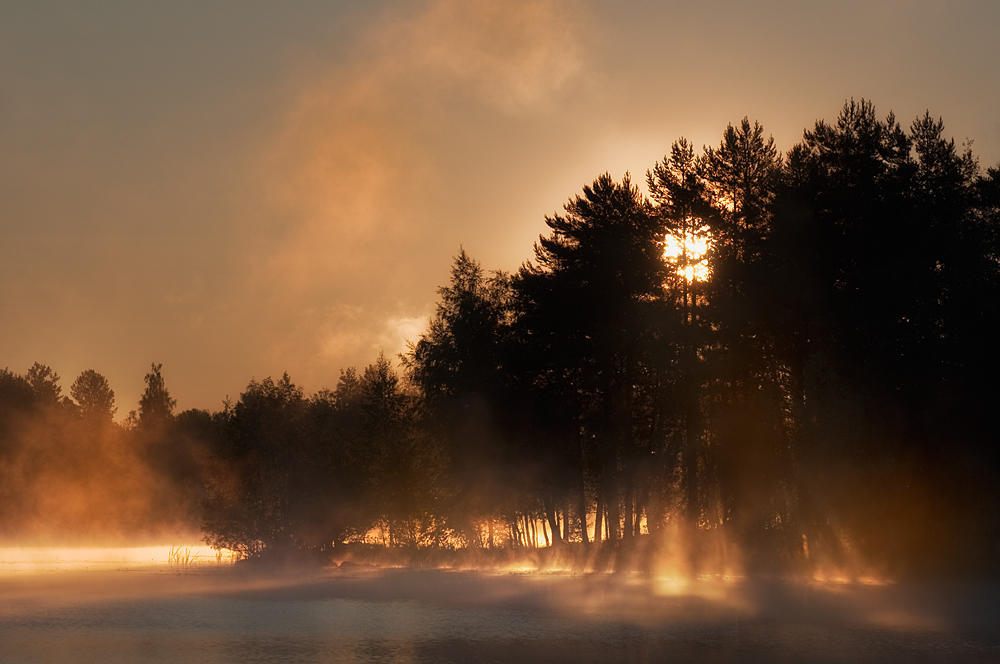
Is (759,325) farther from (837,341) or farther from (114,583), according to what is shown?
(114,583)

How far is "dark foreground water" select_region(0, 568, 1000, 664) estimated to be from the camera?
32438 mm

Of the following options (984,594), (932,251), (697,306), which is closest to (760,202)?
(697,306)

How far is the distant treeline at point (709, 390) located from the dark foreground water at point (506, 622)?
22.6 feet

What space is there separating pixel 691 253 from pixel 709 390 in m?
9.24

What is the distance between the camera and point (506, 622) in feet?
136

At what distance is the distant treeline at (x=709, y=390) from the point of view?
55.3m

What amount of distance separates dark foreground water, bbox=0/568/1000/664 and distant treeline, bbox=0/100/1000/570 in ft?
22.6

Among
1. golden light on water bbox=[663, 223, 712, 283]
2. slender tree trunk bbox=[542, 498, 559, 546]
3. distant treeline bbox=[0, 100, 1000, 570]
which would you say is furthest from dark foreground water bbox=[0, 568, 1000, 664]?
golden light on water bbox=[663, 223, 712, 283]

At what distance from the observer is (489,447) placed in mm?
74125

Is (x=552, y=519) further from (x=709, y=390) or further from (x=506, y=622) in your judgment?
(x=506, y=622)

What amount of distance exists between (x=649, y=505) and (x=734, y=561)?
40.4 ft

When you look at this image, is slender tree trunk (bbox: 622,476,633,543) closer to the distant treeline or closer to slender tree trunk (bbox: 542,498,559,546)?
the distant treeline

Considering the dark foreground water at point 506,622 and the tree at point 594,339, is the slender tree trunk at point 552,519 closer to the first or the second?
the tree at point 594,339

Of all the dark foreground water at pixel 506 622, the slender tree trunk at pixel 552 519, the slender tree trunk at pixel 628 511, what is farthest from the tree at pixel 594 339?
the dark foreground water at pixel 506 622
